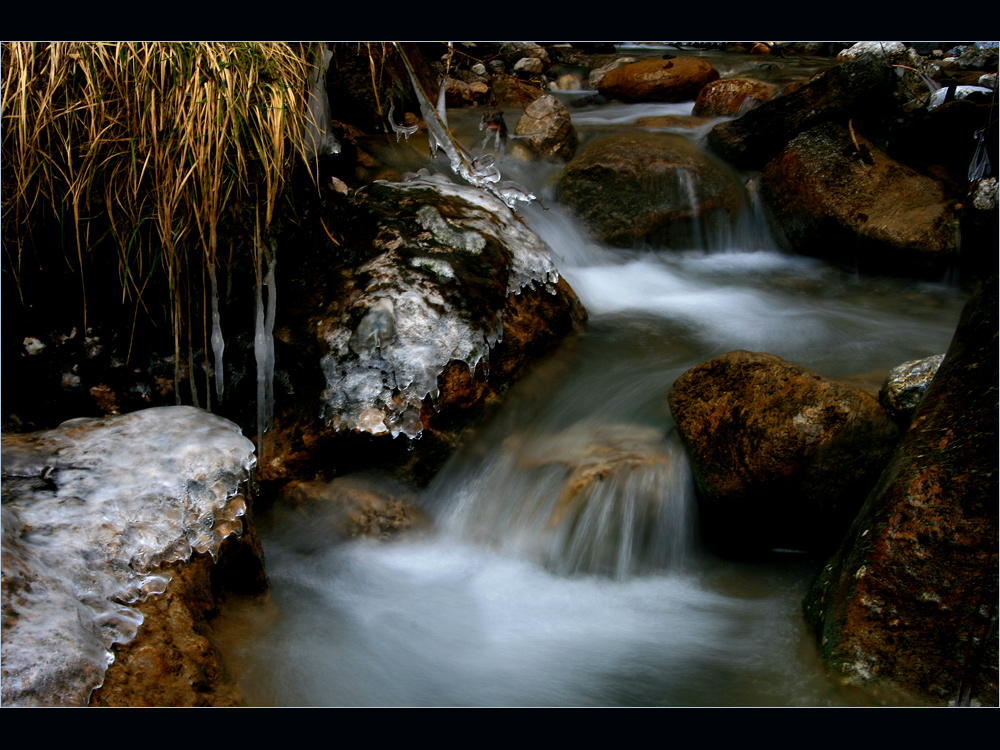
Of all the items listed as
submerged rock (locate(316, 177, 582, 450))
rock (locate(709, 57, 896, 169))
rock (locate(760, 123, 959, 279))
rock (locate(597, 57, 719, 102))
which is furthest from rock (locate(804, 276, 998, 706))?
rock (locate(597, 57, 719, 102))

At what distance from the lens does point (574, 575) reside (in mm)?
2477

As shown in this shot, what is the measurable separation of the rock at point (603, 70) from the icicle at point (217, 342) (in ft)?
18.2

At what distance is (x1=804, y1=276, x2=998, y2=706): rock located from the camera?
5.26ft

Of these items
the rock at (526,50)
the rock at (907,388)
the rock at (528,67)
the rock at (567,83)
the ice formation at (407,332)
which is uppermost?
the rock at (526,50)

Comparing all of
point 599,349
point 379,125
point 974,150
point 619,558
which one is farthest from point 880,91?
point 619,558

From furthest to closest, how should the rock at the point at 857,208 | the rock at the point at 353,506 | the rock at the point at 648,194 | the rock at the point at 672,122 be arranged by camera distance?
the rock at the point at 672,122
the rock at the point at 648,194
the rock at the point at 857,208
the rock at the point at 353,506

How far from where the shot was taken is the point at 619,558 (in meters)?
2.51

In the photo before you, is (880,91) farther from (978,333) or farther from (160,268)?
(160,268)

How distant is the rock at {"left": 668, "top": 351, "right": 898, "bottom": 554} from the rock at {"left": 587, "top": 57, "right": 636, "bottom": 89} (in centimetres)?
543

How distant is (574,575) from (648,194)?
3069mm

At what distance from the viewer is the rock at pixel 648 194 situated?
466 cm

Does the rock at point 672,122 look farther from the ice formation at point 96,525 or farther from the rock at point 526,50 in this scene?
the ice formation at point 96,525

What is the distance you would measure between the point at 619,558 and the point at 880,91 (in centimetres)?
413

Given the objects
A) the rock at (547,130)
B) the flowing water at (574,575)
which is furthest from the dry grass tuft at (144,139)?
the rock at (547,130)
